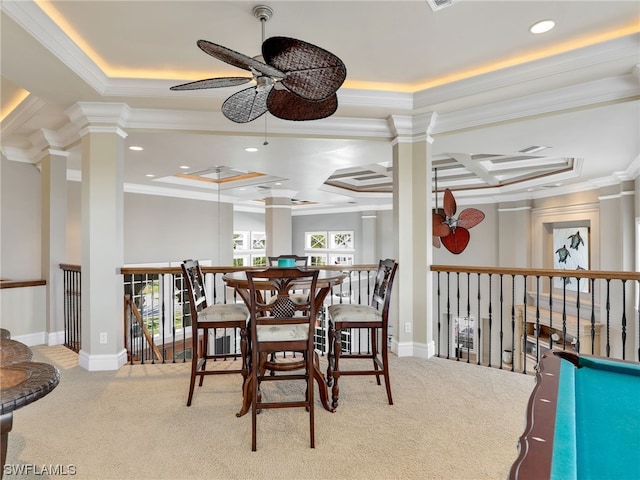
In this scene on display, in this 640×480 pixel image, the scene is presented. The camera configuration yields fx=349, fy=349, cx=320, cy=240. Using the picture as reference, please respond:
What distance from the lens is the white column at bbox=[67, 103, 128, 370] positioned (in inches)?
131

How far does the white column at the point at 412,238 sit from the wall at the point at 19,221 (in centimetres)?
462

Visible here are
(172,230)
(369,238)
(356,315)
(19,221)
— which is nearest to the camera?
(356,315)

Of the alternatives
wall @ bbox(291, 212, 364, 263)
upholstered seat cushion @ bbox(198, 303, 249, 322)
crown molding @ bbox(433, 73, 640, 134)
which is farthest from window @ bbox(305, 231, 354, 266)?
upholstered seat cushion @ bbox(198, 303, 249, 322)

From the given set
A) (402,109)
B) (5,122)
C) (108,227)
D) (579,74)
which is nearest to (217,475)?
(108,227)

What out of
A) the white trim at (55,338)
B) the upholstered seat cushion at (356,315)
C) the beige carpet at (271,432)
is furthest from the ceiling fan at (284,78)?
the white trim at (55,338)

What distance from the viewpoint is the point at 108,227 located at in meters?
3.37

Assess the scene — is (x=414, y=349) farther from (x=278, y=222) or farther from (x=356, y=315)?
(x=278, y=222)

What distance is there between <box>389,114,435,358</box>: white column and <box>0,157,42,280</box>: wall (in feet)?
15.2

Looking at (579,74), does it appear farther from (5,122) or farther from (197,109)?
(5,122)

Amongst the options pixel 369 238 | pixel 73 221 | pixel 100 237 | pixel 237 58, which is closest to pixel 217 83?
pixel 237 58

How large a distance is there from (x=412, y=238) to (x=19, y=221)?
4.96 m

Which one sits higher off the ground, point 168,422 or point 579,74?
point 579,74

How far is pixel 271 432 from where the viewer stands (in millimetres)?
2186

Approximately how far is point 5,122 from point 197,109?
2225 mm
